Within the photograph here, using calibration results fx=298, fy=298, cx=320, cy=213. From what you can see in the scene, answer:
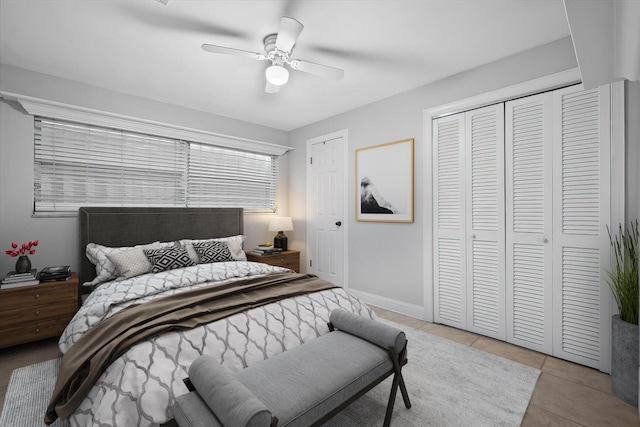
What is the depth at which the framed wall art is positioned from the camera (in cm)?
343

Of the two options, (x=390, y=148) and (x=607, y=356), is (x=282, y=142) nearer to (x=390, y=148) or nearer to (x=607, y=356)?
(x=390, y=148)

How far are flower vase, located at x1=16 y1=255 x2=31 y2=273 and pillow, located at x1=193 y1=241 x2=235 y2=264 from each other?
1386 millimetres

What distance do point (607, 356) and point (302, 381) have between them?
2387 mm

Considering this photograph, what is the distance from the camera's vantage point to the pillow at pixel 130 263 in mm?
2756

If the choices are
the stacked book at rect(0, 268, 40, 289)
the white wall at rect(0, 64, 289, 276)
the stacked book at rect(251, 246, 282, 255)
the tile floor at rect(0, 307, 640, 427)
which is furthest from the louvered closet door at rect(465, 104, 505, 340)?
the stacked book at rect(0, 268, 40, 289)

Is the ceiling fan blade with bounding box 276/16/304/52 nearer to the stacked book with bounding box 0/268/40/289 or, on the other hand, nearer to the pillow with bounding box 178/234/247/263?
the pillow with bounding box 178/234/247/263

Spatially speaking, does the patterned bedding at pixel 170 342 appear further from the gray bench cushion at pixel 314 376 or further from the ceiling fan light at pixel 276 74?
the ceiling fan light at pixel 276 74

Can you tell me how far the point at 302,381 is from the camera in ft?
4.55

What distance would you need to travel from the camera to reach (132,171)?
350 cm

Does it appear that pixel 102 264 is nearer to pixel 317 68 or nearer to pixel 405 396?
pixel 317 68

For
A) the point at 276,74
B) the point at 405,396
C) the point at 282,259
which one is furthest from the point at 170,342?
the point at 282,259

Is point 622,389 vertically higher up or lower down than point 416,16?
lower down

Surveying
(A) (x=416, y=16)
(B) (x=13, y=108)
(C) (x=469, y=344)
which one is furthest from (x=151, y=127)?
(C) (x=469, y=344)

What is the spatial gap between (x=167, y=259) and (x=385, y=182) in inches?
100
